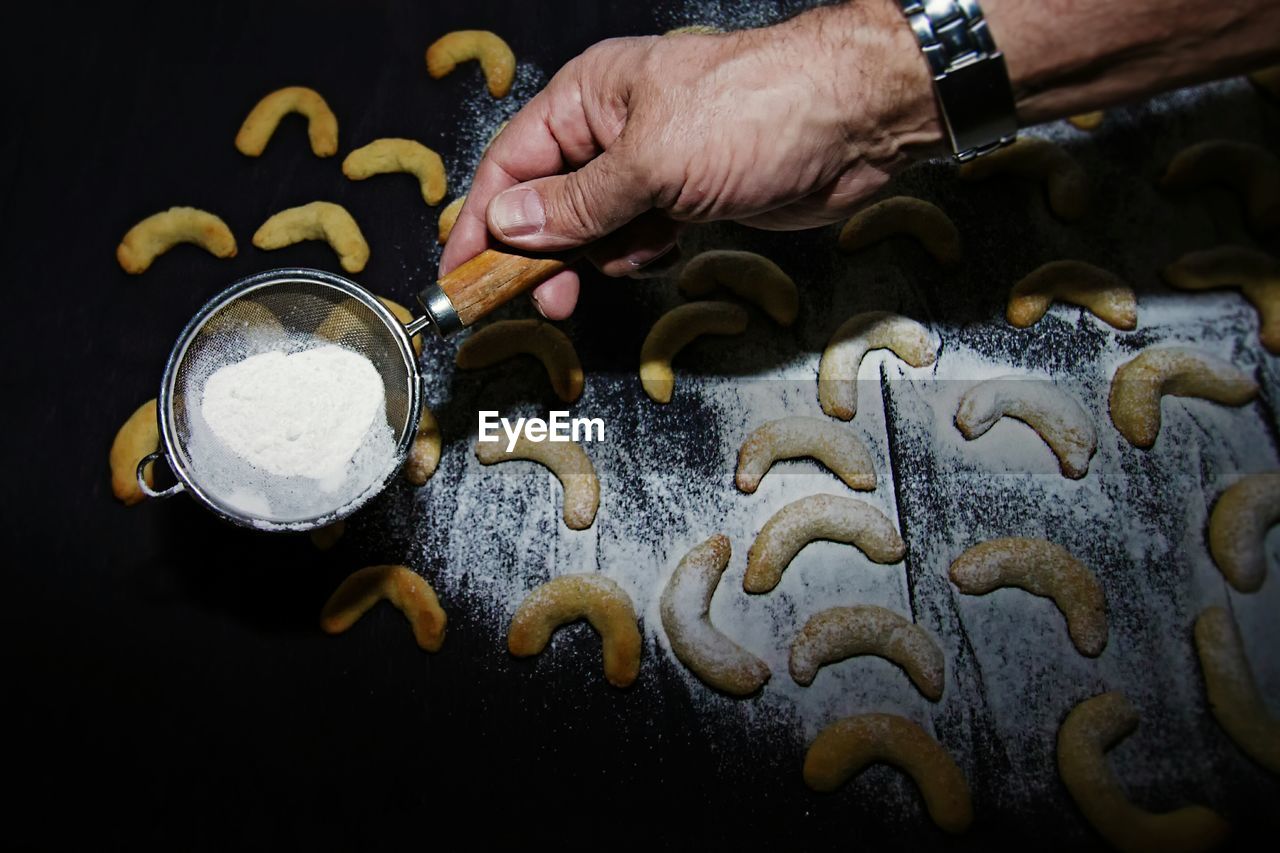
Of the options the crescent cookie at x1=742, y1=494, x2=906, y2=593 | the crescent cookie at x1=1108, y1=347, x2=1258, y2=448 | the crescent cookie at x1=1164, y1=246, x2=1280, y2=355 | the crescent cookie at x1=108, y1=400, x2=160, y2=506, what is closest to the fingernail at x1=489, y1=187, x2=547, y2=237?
the crescent cookie at x1=742, y1=494, x2=906, y2=593

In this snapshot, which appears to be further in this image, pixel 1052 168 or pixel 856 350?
pixel 1052 168

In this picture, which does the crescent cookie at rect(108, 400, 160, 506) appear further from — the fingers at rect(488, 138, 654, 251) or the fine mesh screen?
the fingers at rect(488, 138, 654, 251)

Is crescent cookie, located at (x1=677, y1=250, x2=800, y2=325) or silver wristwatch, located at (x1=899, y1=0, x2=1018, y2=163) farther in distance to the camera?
crescent cookie, located at (x1=677, y1=250, x2=800, y2=325)

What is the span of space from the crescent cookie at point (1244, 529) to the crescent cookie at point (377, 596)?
5.26 ft

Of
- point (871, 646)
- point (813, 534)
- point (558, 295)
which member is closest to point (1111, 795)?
point (871, 646)

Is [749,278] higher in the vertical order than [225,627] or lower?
higher

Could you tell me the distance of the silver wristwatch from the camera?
1425mm

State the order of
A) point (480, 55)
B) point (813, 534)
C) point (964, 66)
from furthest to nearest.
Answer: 1. point (480, 55)
2. point (813, 534)
3. point (964, 66)

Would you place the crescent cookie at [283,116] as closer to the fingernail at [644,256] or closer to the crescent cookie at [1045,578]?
the fingernail at [644,256]

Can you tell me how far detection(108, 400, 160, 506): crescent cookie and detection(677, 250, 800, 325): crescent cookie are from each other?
3.94 feet

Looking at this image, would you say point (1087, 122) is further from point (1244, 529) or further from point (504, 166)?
point (504, 166)

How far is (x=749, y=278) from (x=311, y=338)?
0.93 m

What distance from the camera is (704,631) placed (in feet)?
5.70

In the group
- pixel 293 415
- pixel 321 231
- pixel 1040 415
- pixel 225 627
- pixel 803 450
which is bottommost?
pixel 1040 415
